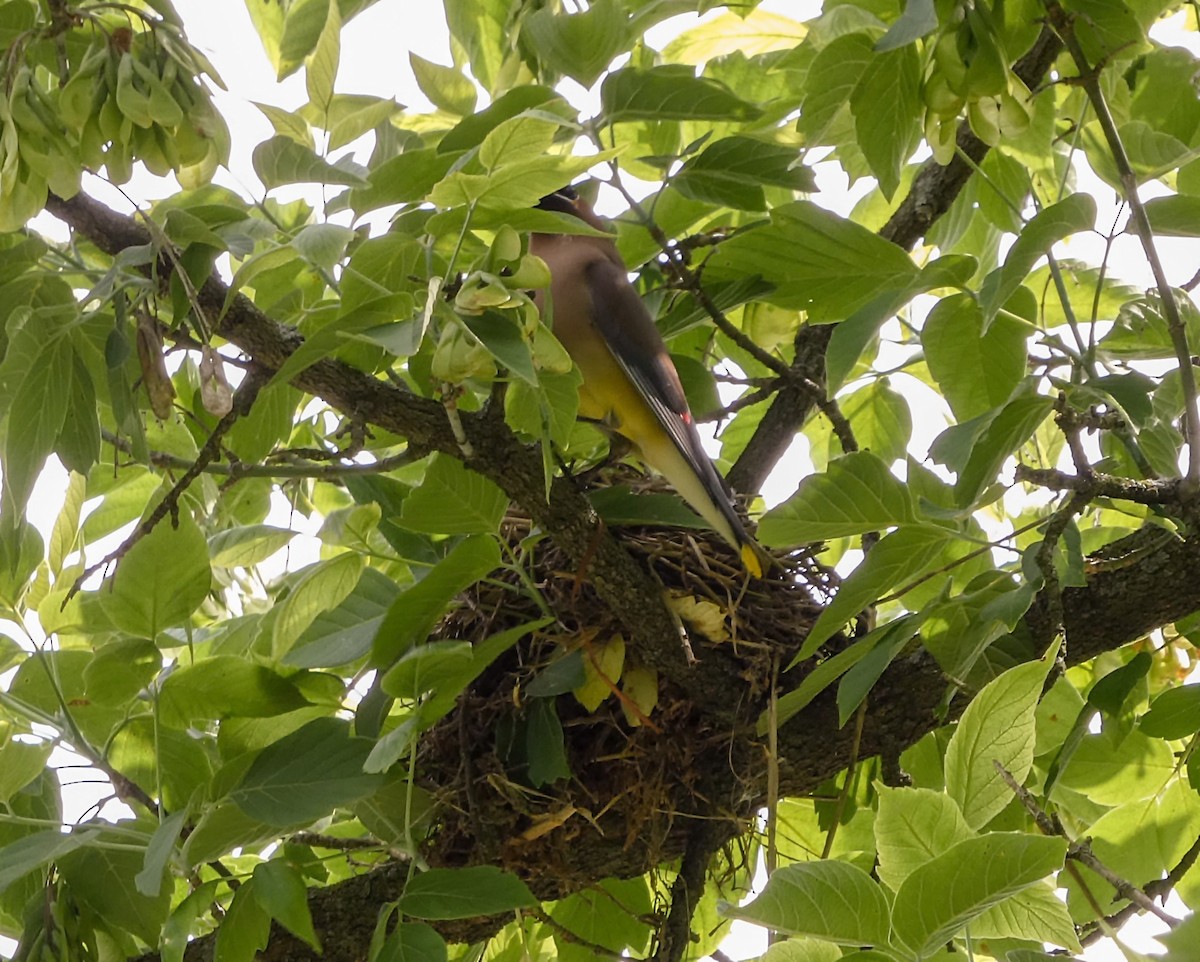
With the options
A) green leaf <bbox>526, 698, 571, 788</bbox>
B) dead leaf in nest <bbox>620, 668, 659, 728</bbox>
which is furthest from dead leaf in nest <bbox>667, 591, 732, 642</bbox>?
green leaf <bbox>526, 698, 571, 788</bbox>

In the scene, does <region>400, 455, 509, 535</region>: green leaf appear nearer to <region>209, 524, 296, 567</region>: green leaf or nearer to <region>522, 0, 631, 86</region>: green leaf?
<region>522, 0, 631, 86</region>: green leaf

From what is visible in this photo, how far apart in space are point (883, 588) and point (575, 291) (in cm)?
139

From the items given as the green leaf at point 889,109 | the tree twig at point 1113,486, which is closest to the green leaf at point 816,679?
the tree twig at point 1113,486

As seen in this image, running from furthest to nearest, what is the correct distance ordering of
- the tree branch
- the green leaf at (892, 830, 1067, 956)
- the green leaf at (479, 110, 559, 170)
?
the tree branch
the green leaf at (479, 110, 559, 170)
the green leaf at (892, 830, 1067, 956)

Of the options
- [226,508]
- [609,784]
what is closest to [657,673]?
[609,784]

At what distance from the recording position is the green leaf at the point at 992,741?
139 cm

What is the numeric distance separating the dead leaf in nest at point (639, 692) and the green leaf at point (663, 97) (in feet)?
3.06

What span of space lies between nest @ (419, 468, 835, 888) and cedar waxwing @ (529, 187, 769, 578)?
0.26 metres

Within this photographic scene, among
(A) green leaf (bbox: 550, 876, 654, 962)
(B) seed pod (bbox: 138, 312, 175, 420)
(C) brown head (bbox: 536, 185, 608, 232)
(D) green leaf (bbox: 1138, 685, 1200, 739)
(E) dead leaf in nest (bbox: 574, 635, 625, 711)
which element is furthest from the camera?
(C) brown head (bbox: 536, 185, 608, 232)

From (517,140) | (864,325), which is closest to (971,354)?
(864,325)

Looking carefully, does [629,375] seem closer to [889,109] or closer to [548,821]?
[548,821]

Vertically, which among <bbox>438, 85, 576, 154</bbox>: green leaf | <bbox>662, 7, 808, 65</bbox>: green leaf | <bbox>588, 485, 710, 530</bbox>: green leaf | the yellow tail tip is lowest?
<bbox>588, 485, 710, 530</bbox>: green leaf

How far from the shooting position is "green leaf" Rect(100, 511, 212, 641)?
2.01 m

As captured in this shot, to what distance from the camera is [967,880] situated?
3.92 ft
